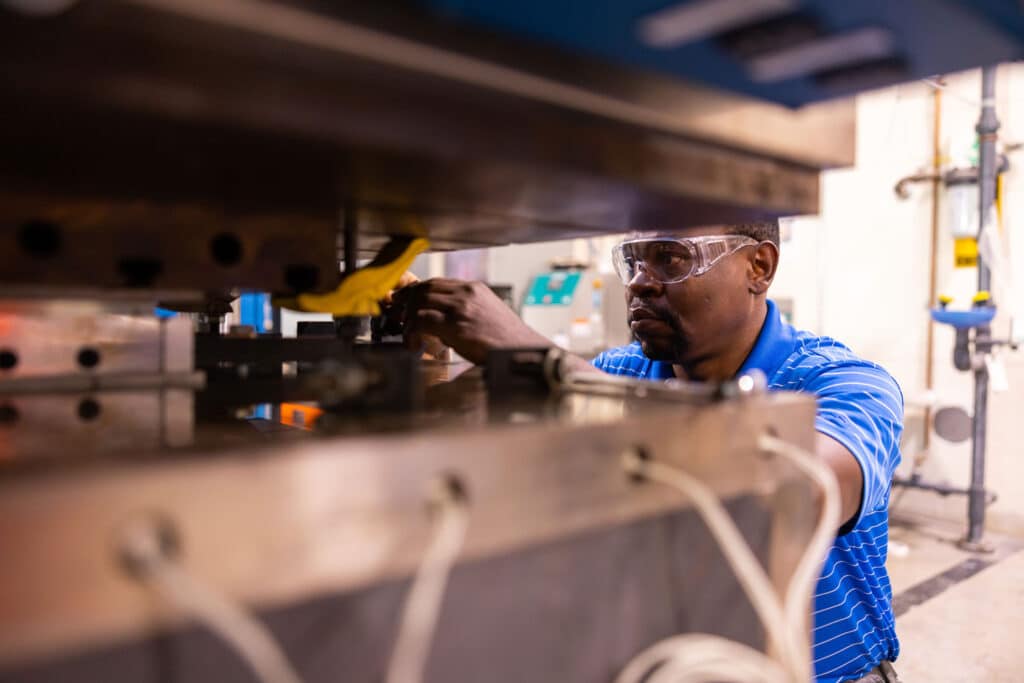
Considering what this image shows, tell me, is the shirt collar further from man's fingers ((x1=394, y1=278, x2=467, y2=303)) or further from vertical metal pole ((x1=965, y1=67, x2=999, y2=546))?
vertical metal pole ((x1=965, y1=67, x2=999, y2=546))

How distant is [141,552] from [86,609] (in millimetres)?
28

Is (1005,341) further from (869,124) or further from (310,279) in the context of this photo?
(310,279)

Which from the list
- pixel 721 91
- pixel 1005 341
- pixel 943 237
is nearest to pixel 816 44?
pixel 721 91

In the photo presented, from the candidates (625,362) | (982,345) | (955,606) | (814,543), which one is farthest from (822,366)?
(982,345)

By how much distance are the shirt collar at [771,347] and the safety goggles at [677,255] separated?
0.59 ft

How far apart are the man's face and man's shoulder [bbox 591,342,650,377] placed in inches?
10.7

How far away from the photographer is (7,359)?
55 cm

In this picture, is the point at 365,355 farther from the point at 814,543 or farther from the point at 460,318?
the point at 460,318

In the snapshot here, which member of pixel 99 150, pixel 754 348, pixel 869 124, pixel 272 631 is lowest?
pixel 272 631

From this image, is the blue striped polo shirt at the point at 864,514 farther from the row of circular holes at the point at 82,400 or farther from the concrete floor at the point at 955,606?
the concrete floor at the point at 955,606

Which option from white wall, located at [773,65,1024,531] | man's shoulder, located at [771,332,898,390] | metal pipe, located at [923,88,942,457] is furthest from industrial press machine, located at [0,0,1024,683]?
metal pipe, located at [923,88,942,457]

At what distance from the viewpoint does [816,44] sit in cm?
47

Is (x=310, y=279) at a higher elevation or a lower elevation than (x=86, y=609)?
higher

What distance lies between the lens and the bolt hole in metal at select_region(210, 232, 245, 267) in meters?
0.62
